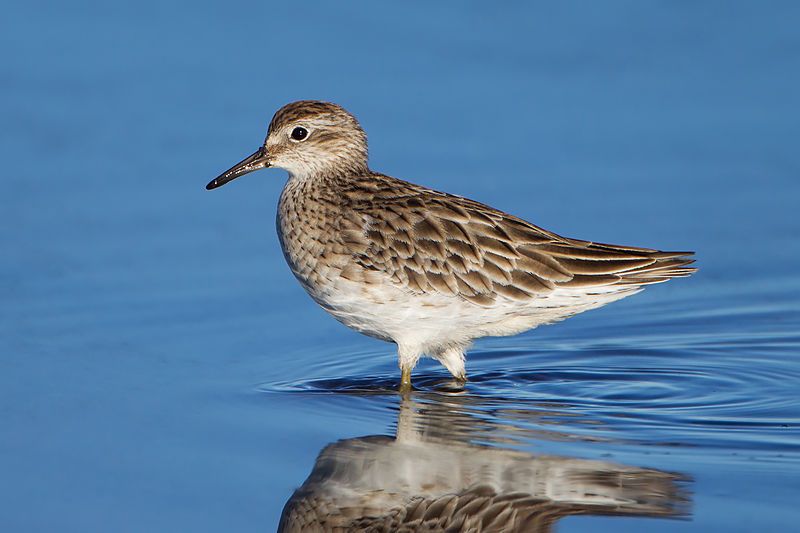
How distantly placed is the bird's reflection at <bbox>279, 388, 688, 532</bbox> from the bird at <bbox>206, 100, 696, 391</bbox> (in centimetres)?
118

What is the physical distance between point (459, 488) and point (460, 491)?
5cm

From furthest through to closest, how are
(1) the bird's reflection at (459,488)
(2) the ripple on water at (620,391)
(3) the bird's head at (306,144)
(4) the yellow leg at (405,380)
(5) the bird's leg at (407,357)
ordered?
(3) the bird's head at (306,144)
(4) the yellow leg at (405,380)
(5) the bird's leg at (407,357)
(2) the ripple on water at (620,391)
(1) the bird's reflection at (459,488)

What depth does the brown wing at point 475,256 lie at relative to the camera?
1013cm

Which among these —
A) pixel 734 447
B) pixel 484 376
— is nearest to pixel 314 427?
pixel 484 376

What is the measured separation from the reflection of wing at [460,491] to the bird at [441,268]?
1.42 meters

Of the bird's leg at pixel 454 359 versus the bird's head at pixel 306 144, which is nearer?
the bird's leg at pixel 454 359

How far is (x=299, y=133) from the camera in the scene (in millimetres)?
10953

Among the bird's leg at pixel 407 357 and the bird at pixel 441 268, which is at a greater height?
the bird at pixel 441 268

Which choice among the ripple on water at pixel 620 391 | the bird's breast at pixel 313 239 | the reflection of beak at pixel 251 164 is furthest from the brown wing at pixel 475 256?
the reflection of beak at pixel 251 164

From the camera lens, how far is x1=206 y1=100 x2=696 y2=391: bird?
10102mm

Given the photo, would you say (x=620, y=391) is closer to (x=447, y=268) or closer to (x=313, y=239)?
(x=447, y=268)

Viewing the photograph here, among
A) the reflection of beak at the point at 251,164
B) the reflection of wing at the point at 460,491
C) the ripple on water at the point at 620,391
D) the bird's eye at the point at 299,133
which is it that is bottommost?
the reflection of wing at the point at 460,491

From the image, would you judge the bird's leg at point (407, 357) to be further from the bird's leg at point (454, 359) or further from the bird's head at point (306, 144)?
the bird's head at point (306, 144)

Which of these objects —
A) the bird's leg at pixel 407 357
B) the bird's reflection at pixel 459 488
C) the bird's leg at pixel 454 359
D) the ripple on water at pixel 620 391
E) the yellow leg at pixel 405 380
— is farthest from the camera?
the bird's leg at pixel 454 359
